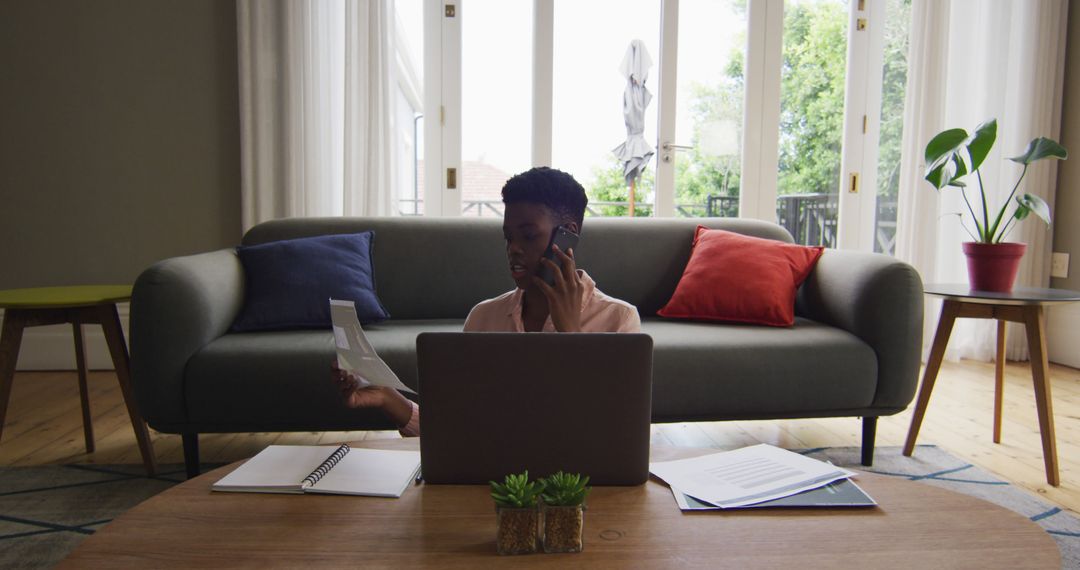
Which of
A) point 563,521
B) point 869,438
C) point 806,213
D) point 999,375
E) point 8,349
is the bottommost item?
point 869,438

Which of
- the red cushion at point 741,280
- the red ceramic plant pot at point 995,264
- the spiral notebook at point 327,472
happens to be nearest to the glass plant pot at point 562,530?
the spiral notebook at point 327,472

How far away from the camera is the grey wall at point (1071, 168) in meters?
3.72

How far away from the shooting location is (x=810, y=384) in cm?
205

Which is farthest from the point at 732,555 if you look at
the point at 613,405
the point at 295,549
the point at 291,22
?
the point at 291,22

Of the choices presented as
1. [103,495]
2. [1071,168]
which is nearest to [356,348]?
[103,495]

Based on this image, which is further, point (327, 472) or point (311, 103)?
point (311, 103)

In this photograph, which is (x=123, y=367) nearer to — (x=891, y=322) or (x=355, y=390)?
(x=355, y=390)

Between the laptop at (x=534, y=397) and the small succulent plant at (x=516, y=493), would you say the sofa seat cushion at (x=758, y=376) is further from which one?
the small succulent plant at (x=516, y=493)

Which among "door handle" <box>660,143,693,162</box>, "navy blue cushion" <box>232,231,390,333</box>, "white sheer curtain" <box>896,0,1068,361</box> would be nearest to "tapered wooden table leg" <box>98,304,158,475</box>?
"navy blue cushion" <box>232,231,390,333</box>

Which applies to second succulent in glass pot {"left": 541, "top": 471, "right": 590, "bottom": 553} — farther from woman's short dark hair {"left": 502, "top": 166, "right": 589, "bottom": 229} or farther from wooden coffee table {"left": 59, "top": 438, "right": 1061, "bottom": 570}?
woman's short dark hair {"left": 502, "top": 166, "right": 589, "bottom": 229}

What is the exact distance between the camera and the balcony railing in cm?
388

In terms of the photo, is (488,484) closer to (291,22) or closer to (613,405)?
(613,405)

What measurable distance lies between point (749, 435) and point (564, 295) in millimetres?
1611

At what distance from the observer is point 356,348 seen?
96cm
